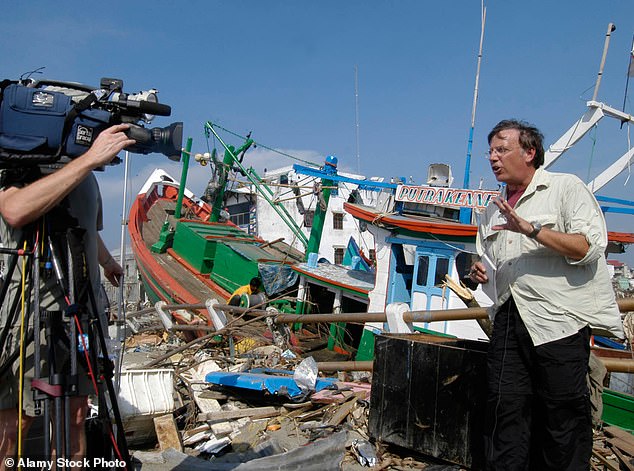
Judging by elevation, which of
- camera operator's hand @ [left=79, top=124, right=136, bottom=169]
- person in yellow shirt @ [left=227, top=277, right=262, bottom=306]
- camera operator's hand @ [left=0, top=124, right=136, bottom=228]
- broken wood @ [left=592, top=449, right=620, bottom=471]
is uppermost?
camera operator's hand @ [left=79, top=124, right=136, bottom=169]

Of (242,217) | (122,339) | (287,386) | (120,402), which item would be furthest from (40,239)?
(242,217)

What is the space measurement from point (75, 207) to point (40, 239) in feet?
0.62

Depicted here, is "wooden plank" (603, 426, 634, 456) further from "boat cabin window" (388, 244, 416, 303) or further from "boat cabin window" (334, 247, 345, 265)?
"boat cabin window" (334, 247, 345, 265)

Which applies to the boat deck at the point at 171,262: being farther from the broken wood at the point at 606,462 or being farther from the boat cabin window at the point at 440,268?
the broken wood at the point at 606,462

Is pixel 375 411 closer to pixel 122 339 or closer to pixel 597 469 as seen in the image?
pixel 597 469

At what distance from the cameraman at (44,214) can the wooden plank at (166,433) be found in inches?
63.9

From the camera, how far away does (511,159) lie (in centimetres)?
254

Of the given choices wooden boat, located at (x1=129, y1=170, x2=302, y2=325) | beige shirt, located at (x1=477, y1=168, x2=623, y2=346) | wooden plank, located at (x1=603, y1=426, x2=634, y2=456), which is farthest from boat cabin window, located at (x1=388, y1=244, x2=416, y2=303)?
beige shirt, located at (x1=477, y1=168, x2=623, y2=346)

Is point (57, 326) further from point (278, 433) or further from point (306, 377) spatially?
point (306, 377)

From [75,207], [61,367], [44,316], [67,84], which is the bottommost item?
[61,367]

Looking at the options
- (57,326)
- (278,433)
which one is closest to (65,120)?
(57,326)

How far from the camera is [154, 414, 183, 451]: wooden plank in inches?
138

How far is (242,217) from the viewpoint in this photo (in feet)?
93.7

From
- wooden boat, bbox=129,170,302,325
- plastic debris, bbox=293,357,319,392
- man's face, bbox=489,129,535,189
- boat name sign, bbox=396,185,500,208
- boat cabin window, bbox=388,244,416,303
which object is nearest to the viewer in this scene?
man's face, bbox=489,129,535,189
